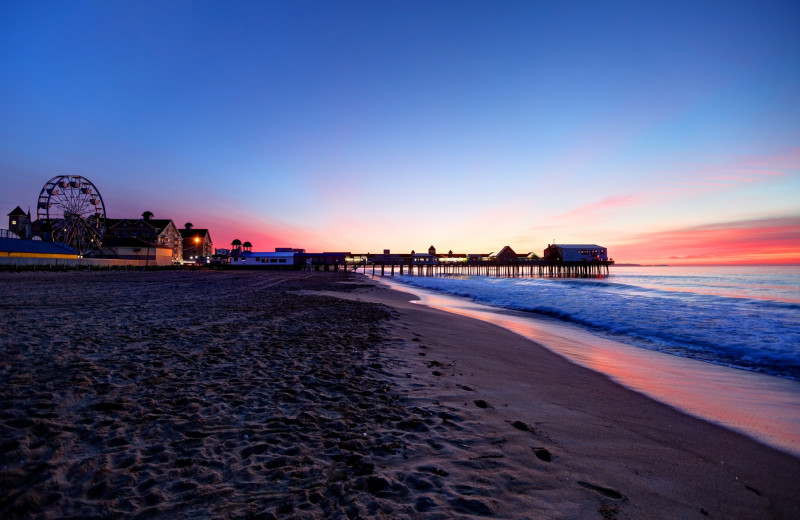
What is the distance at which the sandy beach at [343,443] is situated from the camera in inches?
105

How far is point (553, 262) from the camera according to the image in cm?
9125

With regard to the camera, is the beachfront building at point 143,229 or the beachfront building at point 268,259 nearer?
the beachfront building at point 143,229

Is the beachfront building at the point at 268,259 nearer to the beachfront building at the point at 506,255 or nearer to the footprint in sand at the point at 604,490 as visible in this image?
the beachfront building at the point at 506,255

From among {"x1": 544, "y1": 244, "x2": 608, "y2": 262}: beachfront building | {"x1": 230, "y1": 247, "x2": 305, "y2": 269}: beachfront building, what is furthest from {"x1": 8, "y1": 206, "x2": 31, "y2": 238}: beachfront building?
{"x1": 544, "y1": 244, "x2": 608, "y2": 262}: beachfront building

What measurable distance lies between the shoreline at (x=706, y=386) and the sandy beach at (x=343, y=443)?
49 centimetres

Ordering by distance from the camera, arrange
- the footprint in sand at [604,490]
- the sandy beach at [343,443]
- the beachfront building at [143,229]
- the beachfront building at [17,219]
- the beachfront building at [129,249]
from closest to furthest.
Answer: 1. the sandy beach at [343,443]
2. the footprint in sand at [604,490]
3. the beachfront building at [129,249]
4. the beachfront building at [143,229]
5. the beachfront building at [17,219]

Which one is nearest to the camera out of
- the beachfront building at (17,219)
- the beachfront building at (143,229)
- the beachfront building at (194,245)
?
the beachfront building at (143,229)

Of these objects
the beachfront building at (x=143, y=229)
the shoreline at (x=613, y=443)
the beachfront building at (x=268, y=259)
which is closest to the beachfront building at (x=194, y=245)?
the beachfront building at (x=143, y=229)

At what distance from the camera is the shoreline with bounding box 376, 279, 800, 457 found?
490 centimetres

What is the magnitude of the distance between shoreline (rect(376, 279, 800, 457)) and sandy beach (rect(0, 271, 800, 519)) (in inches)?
19.1

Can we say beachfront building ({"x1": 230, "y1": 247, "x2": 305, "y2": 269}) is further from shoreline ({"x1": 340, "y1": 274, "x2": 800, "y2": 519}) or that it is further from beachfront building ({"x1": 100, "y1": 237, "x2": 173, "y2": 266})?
shoreline ({"x1": 340, "y1": 274, "x2": 800, "y2": 519})

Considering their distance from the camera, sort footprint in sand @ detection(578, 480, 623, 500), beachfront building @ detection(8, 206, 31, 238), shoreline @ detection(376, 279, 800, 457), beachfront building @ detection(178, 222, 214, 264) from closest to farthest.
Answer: footprint in sand @ detection(578, 480, 623, 500) → shoreline @ detection(376, 279, 800, 457) → beachfront building @ detection(8, 206, 31, 238) → beachfront building @ detection(178, 222, 214, 264)

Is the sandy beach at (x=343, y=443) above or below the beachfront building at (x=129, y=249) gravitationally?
below

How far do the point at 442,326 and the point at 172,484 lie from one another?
10.0m
